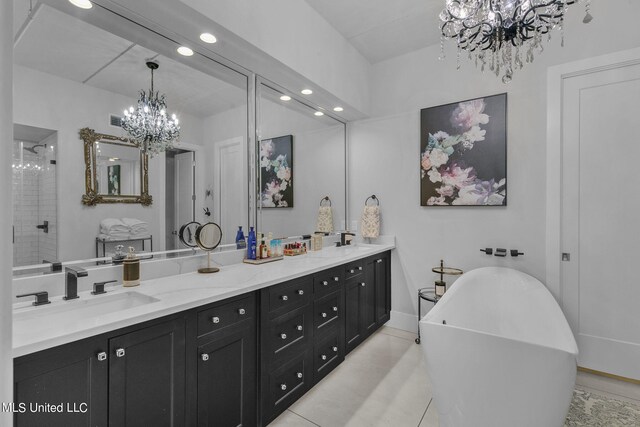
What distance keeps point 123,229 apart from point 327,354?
5.62 ft

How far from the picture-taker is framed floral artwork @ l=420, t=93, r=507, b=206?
9.19 ft

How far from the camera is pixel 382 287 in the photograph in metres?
3.31

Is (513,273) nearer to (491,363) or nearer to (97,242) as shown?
(491,363)

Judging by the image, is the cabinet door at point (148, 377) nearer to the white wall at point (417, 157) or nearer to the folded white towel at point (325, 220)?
the folded white towel at point (325, 220)

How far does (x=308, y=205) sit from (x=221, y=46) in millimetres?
1696

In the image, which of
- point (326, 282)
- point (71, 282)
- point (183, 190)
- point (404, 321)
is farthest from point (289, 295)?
point (404, 321)

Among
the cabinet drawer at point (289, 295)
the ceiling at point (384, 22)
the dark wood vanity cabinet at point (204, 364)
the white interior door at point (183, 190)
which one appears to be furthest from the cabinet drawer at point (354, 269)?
the ceiling at point (384, 22)

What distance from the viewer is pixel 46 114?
4.74ft

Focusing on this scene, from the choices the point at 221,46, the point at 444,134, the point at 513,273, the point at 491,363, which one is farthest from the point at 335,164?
the point at 491,363

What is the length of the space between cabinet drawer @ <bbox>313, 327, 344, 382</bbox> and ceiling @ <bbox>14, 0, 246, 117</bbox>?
1.94m

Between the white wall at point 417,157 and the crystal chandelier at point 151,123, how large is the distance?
2267 mm

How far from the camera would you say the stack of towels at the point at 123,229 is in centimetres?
166

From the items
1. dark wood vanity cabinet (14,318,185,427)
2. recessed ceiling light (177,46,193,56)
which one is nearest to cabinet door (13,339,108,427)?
dark wood vanity cabinet (14,318,185,427)

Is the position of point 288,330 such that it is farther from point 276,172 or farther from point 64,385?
point 276,172
